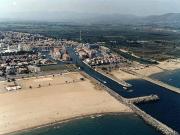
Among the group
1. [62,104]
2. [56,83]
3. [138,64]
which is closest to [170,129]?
[62,104]

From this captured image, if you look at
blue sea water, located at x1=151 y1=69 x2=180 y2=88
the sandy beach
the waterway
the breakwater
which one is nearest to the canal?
the waterway

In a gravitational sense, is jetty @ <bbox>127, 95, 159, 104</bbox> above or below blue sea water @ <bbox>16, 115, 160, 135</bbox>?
above


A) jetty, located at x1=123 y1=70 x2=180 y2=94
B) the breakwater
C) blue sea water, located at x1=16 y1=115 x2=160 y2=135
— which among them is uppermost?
jetty, located at x1=123 y1=70 x2=180 y2=94

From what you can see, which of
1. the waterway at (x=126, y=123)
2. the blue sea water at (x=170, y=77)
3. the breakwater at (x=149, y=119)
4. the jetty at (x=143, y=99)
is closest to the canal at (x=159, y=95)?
the waterway at (x=126, y=123)

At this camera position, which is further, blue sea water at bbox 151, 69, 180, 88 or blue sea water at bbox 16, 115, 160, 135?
blue sea water at bbox 151, 69, 180, 88

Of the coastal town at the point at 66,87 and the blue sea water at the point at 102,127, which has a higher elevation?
the coastal town at the point at 66,87

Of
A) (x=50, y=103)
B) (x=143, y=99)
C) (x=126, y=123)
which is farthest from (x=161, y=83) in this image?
(x=50, y=103)

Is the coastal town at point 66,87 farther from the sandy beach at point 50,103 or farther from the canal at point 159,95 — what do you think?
the canal at point 159,95

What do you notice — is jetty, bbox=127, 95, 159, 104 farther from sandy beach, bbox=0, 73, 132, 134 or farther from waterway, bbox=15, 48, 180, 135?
sandy beach, bbox=0, 73, 132, 134
